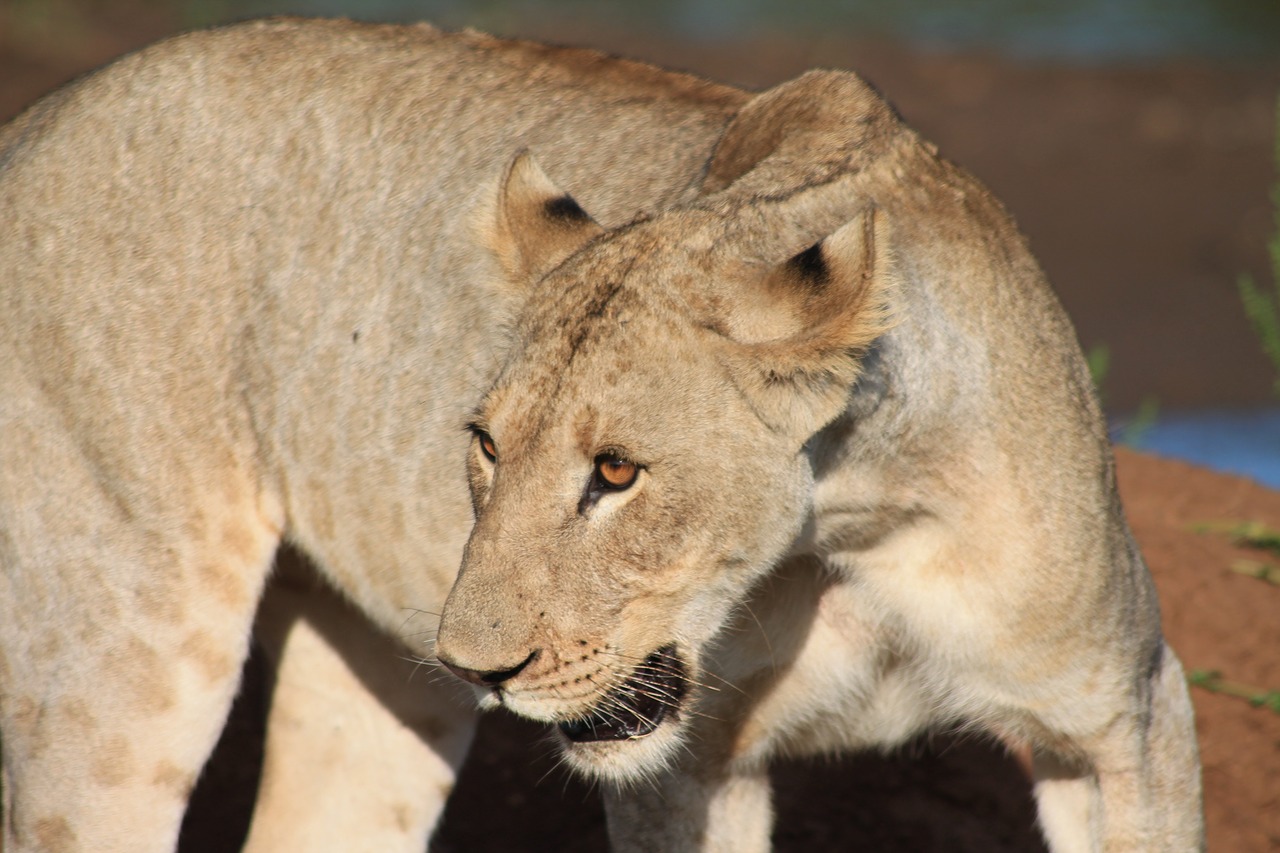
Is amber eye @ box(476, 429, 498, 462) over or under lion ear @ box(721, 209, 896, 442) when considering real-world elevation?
under

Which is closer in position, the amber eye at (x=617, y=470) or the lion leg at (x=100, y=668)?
the amber eye at (x=617, y=470)

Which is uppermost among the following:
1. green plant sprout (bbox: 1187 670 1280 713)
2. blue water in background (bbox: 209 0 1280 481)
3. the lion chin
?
the lion chin

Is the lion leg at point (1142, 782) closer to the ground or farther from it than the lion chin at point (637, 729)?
closer to the ground

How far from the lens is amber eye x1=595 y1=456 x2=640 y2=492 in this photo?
2.89 meters

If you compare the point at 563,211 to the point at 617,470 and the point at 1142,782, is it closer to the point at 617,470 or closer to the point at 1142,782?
the point at 617,470

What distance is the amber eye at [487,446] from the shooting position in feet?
10.0

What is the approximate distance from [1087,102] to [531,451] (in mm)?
14073

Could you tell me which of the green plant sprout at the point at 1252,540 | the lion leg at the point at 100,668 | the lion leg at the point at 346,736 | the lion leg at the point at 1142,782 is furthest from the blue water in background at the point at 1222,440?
the lion leg at the point at 100,668

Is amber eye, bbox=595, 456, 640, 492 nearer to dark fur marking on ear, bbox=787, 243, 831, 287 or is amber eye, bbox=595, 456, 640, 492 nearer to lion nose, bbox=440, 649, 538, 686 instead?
lion nose, bbox=440, 649, 538, 686

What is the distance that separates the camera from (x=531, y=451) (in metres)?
2.93

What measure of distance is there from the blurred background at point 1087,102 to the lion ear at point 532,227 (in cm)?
416

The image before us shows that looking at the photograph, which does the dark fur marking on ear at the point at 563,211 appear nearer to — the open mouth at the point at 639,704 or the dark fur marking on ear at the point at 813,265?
the dark fur marking on ear at the point at 813,265

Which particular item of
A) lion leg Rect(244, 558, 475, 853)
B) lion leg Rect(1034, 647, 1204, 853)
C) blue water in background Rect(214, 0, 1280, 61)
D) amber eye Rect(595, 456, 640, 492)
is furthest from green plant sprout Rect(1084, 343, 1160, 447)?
blue water in background Rect(214, 0, 1280, 61)

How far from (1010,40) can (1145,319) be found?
25.8 feet
